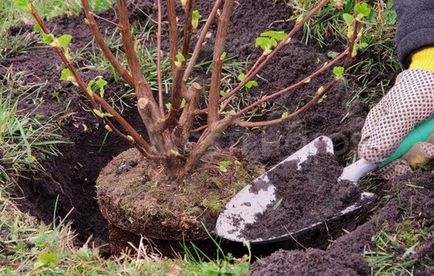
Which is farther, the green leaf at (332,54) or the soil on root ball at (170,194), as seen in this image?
the green leaf at (332,54)

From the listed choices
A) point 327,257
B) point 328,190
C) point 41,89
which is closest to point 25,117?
point 41,89

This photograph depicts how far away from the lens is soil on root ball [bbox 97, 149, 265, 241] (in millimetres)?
2514

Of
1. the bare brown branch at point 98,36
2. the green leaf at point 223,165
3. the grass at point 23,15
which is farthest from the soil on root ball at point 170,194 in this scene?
the grass at point 23,15

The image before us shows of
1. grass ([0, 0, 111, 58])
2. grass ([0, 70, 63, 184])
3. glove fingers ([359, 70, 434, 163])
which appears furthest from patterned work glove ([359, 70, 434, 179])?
grass ([0, 0, 111, 58])

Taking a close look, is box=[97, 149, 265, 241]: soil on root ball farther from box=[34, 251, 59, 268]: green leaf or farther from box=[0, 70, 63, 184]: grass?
box=[34, 251, 59, 268]: green leaf

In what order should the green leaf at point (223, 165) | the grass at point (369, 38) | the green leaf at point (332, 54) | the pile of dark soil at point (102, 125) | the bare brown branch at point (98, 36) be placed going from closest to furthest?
the bare brown branch at point (98, 36)
the green leaf at point (223, 165)
the pile of dark soil at point (102, 125)
the grass at point (369, 38)
the green leaf at point (332, 54)

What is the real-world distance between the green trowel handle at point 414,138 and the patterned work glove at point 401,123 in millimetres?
18

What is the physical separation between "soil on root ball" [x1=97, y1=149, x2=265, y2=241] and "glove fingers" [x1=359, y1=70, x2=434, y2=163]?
46 cm

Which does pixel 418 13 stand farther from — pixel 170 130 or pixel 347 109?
pixel 170 130

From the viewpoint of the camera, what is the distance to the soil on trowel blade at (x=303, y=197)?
2.46 metres

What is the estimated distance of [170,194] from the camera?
2.58 meters

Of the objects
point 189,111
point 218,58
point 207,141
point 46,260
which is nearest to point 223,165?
point 207,141

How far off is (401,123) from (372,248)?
56 centimetres

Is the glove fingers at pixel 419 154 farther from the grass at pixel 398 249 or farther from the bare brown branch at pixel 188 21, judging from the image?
the bare brown branch at pixel 188 21
